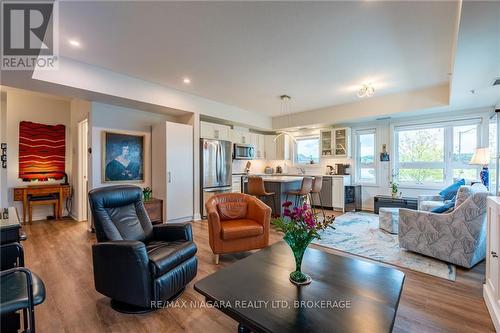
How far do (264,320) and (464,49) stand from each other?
3.12m

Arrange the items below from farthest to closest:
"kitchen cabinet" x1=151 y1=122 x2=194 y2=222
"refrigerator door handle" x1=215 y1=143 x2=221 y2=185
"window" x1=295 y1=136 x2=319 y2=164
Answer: "window" x1=295 y1=136 x2=319 y2=164, "refrigerator door handle" x1=215 y1=143 x2=221 y2=185, "kitchen cabinet" x1=151 y1=122 x2=194 y2=222

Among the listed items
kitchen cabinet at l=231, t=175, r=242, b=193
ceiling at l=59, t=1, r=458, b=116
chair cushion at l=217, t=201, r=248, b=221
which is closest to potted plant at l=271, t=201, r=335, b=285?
chair cushion at l=217, t=201, r=248, b=221

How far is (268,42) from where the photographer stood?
2828 millimetres

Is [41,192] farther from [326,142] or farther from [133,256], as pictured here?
[326,142]

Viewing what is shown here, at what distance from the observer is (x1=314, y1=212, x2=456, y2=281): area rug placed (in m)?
2.70

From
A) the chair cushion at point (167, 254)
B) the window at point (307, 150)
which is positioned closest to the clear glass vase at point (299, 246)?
the chair cushion at point (167, 254)

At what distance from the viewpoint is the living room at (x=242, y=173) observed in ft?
5.57

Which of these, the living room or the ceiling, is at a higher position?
the ceiling

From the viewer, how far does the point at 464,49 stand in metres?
2.28

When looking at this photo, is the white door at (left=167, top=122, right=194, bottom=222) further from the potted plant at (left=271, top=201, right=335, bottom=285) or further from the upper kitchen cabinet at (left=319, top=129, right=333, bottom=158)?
the upper kitchen cabinet at (left=319, top=129, right=333, bottom=158)

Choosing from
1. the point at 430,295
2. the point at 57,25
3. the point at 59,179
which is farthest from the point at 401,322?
the point at 59,179

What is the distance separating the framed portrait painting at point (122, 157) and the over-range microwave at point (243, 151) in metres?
2.41

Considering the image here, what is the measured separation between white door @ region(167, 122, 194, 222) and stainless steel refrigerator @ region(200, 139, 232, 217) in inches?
11.6

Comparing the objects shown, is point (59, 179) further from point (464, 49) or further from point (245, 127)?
point (464, 49)
